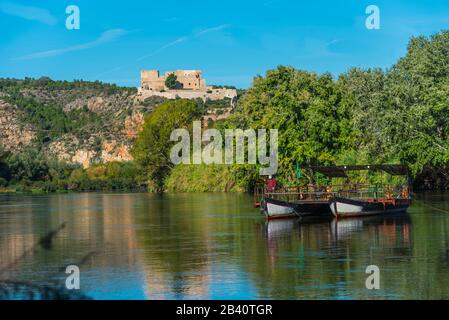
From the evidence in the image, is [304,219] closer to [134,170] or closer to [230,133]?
[230,133]

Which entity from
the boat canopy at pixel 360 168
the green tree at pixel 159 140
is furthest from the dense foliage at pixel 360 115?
the green tree at pixel 159 140

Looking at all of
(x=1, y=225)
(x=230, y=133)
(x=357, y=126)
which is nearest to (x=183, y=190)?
(x=230, y=133)

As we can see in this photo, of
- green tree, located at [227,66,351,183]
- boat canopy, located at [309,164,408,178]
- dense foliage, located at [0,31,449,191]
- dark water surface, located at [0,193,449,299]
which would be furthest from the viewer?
green tree, located at [227,66,351,183]

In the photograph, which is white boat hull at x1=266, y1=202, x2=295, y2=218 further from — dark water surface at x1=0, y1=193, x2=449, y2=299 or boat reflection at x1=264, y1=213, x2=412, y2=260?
dark water surface at x1=0, y1=193, x2=449, y2=299

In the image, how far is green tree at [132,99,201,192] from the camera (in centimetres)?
13650

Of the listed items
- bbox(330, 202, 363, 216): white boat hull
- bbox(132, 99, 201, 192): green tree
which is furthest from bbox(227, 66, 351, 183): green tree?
bbox(132, 99, 201, 192): green tree

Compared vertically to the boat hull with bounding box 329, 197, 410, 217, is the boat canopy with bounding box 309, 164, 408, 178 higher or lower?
higher

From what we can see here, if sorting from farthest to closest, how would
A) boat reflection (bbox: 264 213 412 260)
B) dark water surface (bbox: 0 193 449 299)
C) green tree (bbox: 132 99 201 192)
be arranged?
green tree (bbox: 132 99 201 192) → boat reflection (bbox: 264 213 412 260) → dark water surface (bbox: 0 193 449 299)

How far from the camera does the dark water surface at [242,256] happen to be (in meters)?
26.5

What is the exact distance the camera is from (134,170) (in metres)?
160

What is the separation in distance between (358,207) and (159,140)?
282ft

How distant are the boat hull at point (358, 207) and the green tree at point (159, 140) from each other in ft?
260

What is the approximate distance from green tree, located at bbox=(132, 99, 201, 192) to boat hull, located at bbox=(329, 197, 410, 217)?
79134 mm
